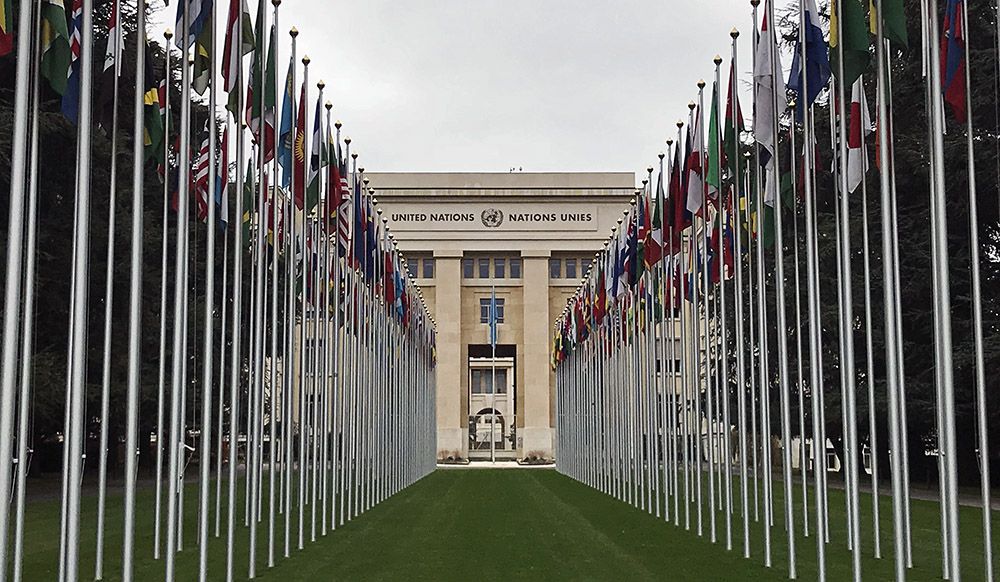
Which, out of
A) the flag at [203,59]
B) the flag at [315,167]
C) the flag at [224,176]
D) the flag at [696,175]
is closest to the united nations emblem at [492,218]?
the flag at [315,167]

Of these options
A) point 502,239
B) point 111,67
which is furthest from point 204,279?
point 502,239

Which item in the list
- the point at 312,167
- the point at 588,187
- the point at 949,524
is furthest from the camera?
the point at 588,187

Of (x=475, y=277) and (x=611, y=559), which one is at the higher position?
(x=475, y=277)

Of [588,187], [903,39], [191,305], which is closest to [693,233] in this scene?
[903,39]

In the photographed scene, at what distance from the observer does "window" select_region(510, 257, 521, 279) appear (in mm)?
96812

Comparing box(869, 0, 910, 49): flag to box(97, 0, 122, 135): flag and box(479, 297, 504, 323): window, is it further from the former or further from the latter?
box(479, 297, 504, 323): window

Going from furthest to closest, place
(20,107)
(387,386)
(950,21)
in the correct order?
(387,386) < (950,21) < (20,107)

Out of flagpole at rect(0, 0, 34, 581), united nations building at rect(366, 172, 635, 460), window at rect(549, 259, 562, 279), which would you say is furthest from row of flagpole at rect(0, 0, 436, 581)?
window at rect(549, 259, 562, 279)

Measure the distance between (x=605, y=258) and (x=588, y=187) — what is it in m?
54.2

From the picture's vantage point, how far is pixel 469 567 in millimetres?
18281

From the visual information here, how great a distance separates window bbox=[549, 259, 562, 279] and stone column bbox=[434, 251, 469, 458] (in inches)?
277

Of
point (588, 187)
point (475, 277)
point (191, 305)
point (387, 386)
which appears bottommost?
point (387, 386)

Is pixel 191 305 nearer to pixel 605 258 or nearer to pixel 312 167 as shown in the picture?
pixel 605 258

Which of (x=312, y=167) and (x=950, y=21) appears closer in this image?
(x=950, y=21)
